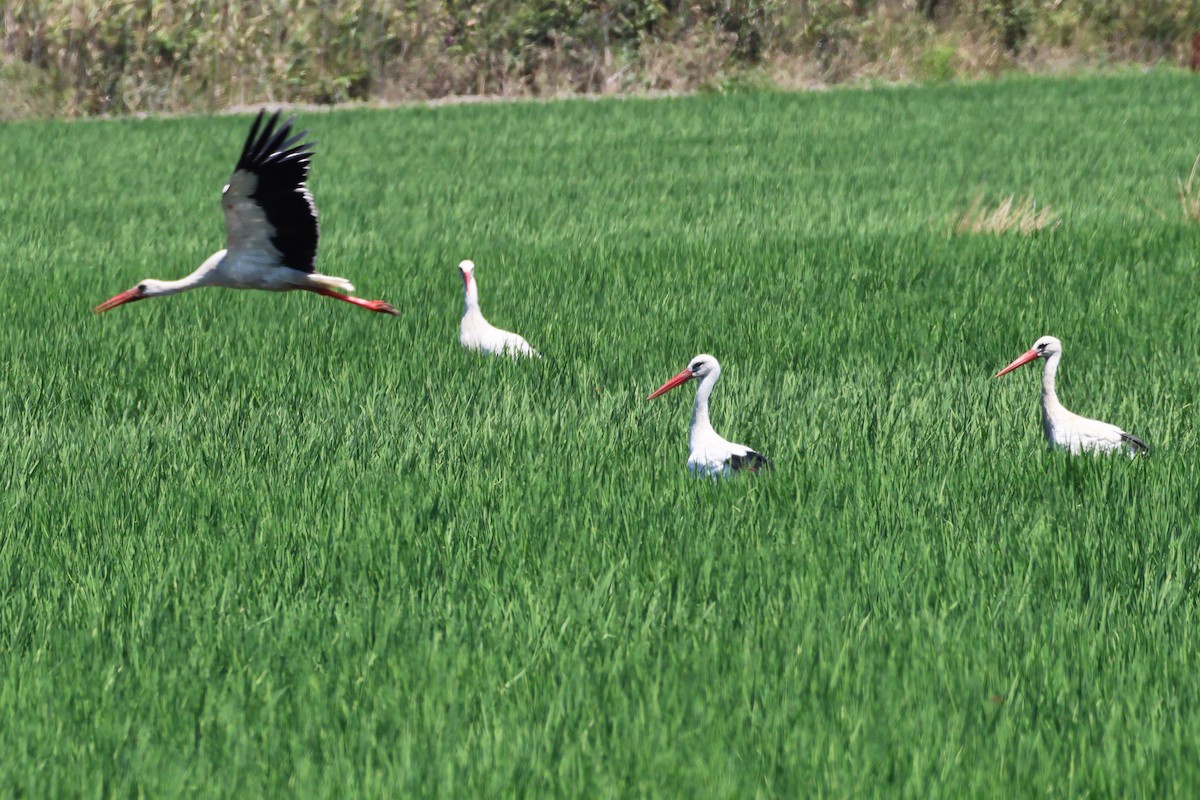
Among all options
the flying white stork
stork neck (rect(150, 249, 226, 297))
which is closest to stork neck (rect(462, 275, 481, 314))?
the flying white stork

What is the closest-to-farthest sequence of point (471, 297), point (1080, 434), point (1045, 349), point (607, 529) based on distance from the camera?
point (607, 529) < point (1080, 434) < point (1045, 349) < point (471, 297)

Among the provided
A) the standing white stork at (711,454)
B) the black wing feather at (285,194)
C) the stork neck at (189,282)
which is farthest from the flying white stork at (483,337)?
the standing white stork at (711,454)

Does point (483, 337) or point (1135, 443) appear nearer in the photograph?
point (1135, 443)

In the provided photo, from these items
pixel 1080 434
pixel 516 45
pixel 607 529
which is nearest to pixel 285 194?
pixel 607 529

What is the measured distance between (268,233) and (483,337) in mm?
1312

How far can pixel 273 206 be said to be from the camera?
8070 millimetres

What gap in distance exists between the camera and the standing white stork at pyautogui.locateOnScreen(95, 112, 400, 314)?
780cm

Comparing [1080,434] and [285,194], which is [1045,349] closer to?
[1080,434]

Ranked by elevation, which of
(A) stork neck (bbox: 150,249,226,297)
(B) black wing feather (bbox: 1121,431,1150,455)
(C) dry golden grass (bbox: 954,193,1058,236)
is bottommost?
(C) dry golden grass (bbox: 954,193,1058,236)

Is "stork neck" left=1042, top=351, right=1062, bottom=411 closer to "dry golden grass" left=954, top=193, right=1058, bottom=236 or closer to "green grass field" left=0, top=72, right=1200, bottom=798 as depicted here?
"green grass field" left=0, top=72, right=1200, bottom=798

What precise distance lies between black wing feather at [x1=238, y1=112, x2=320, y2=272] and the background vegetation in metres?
16.0

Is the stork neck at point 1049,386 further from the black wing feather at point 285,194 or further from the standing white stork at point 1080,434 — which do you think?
the black wing feather at point 285,194

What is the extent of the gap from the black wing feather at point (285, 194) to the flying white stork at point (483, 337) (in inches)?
35.7

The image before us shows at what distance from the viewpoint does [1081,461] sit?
5.45 metres
